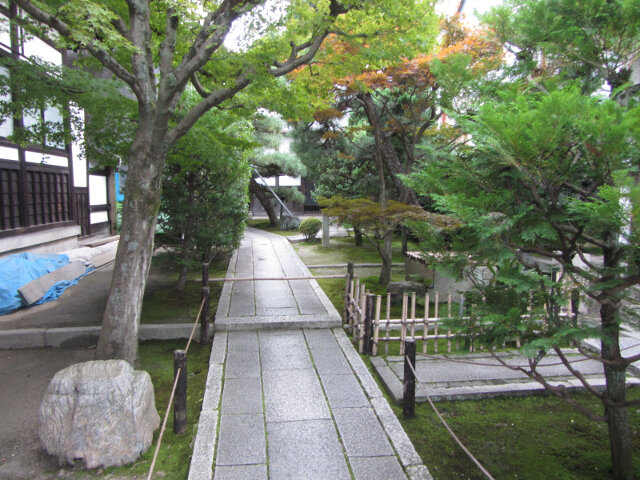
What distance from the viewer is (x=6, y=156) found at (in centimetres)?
1008

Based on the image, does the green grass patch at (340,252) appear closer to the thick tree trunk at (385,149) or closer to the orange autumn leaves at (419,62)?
the thick tree trunk at (385,149)

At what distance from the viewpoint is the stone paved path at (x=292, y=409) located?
3494 millimetres

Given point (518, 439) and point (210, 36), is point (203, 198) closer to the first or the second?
point (210, 36)

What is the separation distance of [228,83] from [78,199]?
10.7 meters

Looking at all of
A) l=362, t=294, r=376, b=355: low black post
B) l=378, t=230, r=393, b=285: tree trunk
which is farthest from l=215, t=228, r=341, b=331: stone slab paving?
l=378, t=230, r=393, b=285: tree trunk

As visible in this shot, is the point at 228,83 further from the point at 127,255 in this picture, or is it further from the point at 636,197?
the point at 636,197

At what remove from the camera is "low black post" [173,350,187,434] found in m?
3.95

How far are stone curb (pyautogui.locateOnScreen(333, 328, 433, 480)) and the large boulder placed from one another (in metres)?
2.34

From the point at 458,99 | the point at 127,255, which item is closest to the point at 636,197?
the point at 458,99

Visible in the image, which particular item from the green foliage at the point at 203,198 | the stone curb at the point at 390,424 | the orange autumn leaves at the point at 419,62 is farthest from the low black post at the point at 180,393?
the orange autumn leaves at the point at 419,62

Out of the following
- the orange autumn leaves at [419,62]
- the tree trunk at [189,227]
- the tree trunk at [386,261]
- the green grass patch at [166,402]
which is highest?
the orange autumn leaves at [419,62]

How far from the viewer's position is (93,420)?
3.60 meters

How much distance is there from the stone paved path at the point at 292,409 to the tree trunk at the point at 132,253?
3.93ft

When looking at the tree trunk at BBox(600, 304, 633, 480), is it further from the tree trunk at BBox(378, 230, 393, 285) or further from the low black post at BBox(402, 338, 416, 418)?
the tree trunk at BBox(378, 230, 393, 285)
